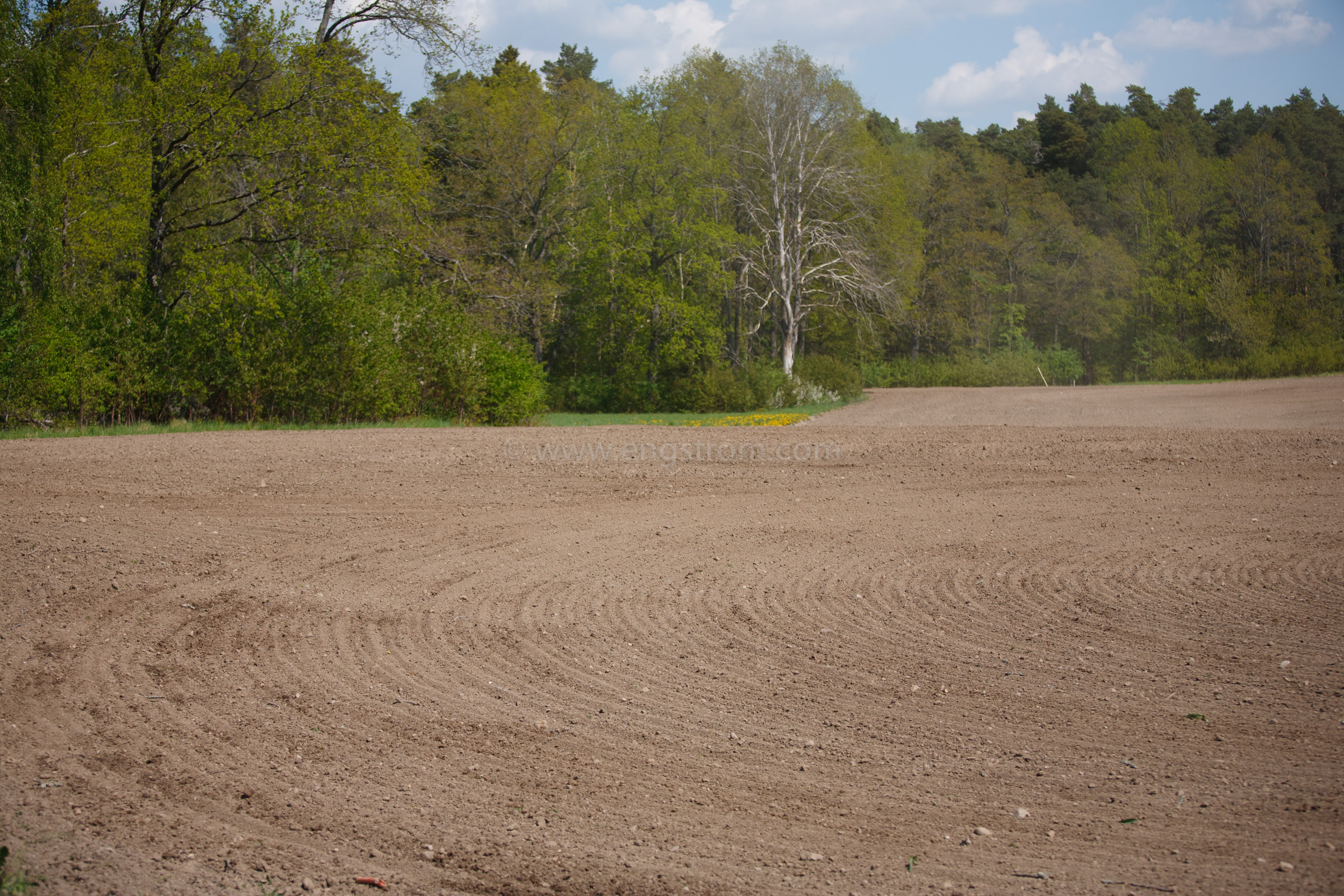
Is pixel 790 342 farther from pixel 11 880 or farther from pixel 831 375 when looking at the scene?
pixel 11 880

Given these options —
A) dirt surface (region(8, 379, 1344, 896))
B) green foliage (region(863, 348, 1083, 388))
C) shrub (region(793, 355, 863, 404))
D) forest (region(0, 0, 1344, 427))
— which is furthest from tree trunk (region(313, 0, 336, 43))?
green foliage (region(863, 348, 1083, 388))

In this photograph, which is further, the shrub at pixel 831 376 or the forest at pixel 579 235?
the shrub at pixel 831 376

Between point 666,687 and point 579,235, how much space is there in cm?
2817

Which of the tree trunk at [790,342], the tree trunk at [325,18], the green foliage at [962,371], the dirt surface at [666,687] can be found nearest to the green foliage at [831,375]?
the tree trunk at [790,342]

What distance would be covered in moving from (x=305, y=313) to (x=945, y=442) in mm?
11322

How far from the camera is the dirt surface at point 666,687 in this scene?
321 centimetres

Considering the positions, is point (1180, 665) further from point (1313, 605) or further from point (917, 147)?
point (917, 147)

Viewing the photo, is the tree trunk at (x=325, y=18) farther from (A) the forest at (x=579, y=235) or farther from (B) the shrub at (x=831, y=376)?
(B) the shrub at (x=831, y=376)

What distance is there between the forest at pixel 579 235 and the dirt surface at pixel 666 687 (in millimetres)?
5699

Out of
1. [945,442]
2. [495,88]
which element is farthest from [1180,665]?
[495,88]

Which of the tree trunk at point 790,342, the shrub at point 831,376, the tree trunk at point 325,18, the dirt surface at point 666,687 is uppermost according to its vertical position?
the tree trunk at point 325,18

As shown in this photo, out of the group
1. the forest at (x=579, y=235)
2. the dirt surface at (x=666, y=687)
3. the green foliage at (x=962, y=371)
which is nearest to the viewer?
the dirt surface at (x=666, y=687)

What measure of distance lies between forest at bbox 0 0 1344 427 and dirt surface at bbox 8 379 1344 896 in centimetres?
570

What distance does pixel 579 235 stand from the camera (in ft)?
103
